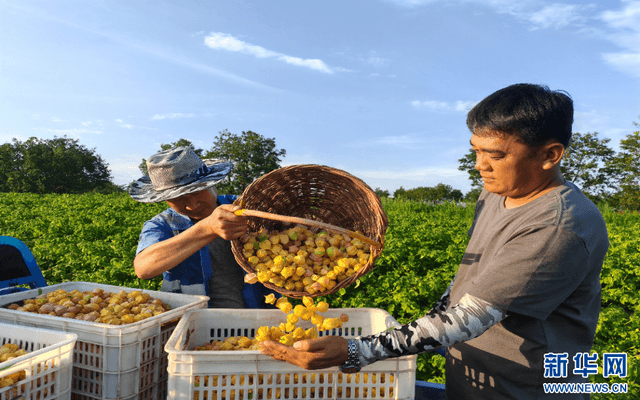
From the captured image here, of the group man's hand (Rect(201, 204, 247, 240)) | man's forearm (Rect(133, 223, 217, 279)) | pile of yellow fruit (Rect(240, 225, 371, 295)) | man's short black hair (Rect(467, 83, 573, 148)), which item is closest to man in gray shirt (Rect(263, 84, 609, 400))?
man's short black hair (Rect(467, 83, 573, 148))

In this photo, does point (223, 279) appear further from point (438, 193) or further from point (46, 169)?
point (46, 169)

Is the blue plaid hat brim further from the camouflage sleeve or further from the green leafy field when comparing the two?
the camouflage sleeve

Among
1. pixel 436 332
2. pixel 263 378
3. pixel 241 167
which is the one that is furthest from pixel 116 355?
pixel 241 167

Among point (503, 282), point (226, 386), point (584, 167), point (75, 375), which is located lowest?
point (75, 375)

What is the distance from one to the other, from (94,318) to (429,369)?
295 centimetres

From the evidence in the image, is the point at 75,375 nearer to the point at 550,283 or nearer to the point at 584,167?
the point at 550,283

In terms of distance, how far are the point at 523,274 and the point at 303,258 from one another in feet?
3.42

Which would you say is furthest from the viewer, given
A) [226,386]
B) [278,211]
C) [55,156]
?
[55,156]

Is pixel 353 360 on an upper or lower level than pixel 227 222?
lower

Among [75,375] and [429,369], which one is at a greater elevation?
[75,375]

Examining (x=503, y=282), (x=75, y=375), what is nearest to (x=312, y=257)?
(x=503, y=282)

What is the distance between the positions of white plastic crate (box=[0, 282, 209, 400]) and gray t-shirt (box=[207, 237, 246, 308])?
64cm

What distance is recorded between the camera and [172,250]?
2223 millimetres

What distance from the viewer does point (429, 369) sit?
12.5 ft
